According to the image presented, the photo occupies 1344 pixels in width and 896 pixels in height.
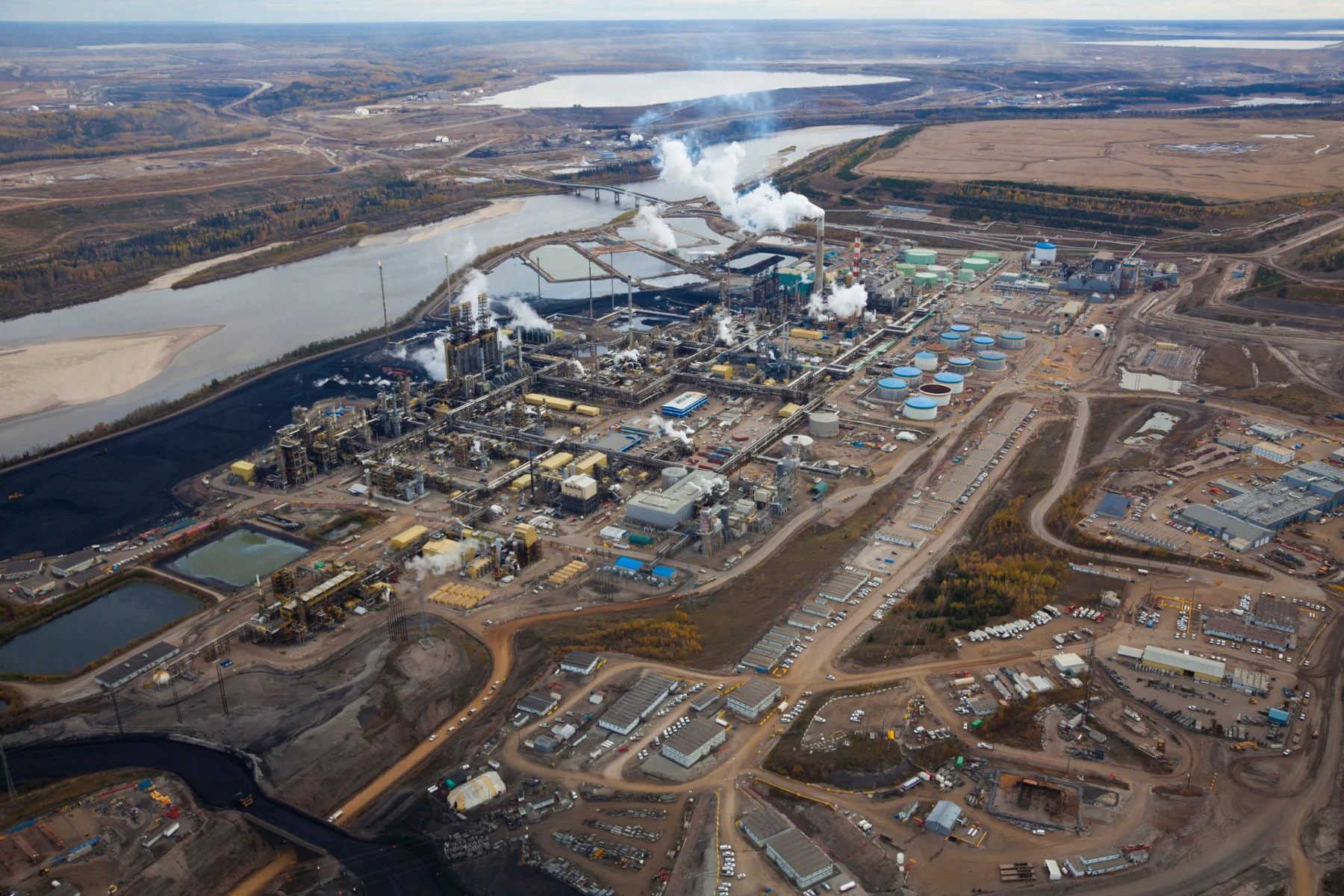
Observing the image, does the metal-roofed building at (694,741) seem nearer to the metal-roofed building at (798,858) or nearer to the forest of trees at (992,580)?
the metal-roofed building at (798,858)

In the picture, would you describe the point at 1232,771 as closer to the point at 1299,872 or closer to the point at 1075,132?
the point at 1299,872

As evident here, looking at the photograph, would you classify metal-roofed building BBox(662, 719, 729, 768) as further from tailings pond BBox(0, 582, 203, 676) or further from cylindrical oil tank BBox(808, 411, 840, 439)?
cylindrical oil tank BBox(808, 411, 840, 439)

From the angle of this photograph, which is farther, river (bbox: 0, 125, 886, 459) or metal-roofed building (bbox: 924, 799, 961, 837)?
river (bbox: 0, 125, 886, 459)

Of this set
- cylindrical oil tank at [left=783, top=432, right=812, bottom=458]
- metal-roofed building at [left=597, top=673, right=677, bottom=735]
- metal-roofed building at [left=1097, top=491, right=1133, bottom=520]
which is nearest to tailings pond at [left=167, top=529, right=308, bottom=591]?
metal-roofed building at [left=597, top=673, right=677, bottom=735]

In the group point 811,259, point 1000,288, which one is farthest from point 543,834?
point 811,259

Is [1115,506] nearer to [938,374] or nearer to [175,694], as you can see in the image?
[938,374]

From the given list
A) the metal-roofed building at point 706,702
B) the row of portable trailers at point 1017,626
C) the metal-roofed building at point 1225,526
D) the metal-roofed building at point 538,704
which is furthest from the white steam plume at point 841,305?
the metal-roofed building at point 538,704
